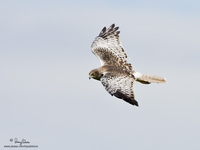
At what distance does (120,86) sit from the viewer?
63.7ft

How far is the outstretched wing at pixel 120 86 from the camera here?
1870 cm

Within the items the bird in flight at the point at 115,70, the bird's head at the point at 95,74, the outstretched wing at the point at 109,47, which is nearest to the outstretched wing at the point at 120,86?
the bird in flight at the point at 115,70

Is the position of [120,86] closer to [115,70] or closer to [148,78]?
[115,70]

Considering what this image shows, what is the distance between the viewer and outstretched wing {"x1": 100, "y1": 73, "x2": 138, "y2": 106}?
18703 millimetres

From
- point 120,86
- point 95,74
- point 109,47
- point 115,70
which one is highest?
point 109,47

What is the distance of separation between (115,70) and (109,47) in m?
1.77

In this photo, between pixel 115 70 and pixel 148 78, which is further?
pixel 115 70

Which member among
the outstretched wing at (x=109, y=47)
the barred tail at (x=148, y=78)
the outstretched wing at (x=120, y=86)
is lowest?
the outstretched wing at (x=120, y=86)

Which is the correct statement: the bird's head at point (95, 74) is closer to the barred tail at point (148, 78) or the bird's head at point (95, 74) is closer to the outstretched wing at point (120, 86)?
the outstretched wing at point (120, 86)

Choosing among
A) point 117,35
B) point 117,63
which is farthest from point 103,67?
point 117,35

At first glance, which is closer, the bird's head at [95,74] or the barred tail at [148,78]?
the barred tail at [148,78]

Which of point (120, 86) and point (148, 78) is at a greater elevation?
point (148, 78)

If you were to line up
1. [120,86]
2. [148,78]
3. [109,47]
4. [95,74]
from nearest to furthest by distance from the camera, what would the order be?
1. [120,86]
2. [148,78]
3. [95,74]
4. [109,47]

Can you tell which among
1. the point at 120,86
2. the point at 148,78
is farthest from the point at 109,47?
the point at 120,86
